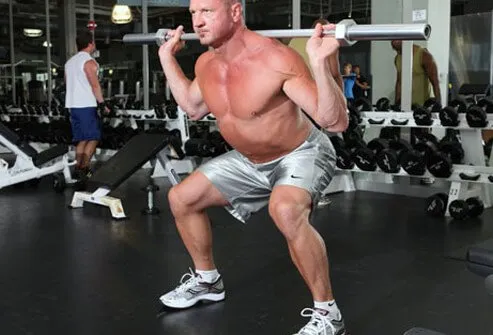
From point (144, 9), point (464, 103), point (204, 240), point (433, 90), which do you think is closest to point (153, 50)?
point (144, 9)

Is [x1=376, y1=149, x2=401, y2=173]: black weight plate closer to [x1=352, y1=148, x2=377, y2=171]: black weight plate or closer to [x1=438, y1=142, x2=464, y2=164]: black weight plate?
[x1=352, y1=148, x2=377, y2=171]: black weight plate

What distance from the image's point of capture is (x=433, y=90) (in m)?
4.24

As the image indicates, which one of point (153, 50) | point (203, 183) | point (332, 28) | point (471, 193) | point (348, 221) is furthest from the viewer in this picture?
point (153, 50)

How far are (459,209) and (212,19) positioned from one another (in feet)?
7.04

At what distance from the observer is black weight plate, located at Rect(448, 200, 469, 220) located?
10.6 feet

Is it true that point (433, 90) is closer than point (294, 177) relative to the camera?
No

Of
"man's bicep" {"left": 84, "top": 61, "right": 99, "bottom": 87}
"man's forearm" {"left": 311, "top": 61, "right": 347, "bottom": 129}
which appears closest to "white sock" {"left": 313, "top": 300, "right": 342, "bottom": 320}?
"man's forearm" {"left": 311, "top": 61, "right": 347, "bottom": 129}

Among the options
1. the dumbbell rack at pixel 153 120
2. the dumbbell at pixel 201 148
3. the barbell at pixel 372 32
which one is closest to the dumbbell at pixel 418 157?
the dumbbell at pixel 201 148

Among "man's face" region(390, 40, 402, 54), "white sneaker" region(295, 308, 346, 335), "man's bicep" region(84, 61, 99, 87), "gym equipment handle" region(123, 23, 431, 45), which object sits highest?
"man's face" region(390, 40, 402, 54)

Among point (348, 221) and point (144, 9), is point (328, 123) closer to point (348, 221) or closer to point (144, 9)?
point (348, 221)

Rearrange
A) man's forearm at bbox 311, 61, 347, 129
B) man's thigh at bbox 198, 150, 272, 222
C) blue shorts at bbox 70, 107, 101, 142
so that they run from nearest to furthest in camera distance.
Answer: man's forearm at bbox 311, 61, 347, 129
man's thigh at bbox 198, 150, 272, 222
blue shorts at bbox 70, 107, 101, 142

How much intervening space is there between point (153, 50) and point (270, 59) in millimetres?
5490

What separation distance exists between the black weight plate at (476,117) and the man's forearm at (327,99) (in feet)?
6.41

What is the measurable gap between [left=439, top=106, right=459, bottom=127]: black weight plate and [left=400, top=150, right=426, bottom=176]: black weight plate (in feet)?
0.75
